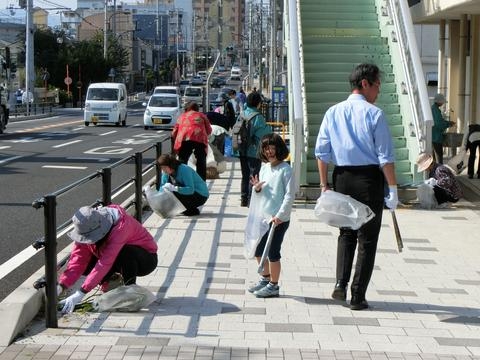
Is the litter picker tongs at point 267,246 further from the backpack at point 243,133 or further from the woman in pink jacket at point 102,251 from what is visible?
the backpack at point 243,133

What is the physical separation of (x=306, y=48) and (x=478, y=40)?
4.71 meters

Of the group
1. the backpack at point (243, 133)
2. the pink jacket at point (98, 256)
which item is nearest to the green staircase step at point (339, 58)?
the backpack at point (243, 133)

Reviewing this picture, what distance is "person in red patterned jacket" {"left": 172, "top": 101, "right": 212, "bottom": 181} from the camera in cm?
1237

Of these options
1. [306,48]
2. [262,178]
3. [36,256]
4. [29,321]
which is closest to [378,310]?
[262,178]

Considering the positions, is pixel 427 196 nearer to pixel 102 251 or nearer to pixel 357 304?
pixel 357 304

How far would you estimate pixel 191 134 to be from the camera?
12.4 m

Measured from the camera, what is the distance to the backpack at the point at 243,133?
1085cm

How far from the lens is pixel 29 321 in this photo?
5.67 m

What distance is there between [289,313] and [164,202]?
4.71 metres

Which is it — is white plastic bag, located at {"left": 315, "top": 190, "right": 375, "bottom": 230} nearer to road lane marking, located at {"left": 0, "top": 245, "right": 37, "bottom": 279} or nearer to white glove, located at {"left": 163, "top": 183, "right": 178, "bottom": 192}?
road lane marking, located at {"left": 0, "top": 245, "right": 37, "bottom": 279}

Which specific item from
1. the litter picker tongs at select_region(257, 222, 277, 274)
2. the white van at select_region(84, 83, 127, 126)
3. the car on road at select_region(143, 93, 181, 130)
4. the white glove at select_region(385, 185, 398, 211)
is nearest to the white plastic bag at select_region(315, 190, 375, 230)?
the white glove at select_region(385, 185, 398, 211)

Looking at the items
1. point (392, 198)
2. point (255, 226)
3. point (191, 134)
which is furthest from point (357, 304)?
point (191, 134)

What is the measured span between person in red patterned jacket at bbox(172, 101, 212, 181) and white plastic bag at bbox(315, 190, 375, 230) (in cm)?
660

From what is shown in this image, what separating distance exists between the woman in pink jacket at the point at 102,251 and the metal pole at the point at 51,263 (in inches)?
9.2
